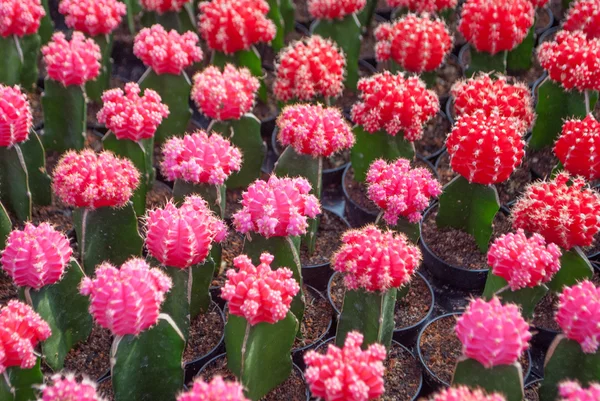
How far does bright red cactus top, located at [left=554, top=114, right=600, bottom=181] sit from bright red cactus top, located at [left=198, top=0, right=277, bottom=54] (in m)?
1.36

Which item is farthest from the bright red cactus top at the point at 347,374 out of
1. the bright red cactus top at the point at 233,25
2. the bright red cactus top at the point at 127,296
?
the bright red cactus top at the point at 233,25

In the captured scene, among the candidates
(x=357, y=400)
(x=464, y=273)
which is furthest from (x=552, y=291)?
(x=357, y=400)

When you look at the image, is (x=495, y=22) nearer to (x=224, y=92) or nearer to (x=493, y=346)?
(x=224, y=92)

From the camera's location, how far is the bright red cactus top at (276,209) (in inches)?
82.0

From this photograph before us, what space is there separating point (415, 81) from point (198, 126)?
121 centimetres

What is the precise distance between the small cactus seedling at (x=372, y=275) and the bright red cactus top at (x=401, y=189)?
26cm

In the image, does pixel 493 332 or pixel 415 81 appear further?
pixel 415 81

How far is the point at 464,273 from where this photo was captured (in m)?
2.69

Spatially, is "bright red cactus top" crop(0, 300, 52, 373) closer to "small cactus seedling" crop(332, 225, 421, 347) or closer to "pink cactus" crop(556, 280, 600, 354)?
"small cactus seedling" crop(332, 225, 421, 347)

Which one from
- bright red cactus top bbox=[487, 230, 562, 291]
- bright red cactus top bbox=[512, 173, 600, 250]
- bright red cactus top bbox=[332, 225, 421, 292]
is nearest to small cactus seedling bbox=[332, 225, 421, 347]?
bright red cactus top bbox=[332, 225, 421, 292]

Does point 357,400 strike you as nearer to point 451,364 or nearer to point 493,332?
point 493,332

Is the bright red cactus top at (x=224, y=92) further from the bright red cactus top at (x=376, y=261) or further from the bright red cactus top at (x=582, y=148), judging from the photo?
the bright red cactus top at (x=582, y=148)

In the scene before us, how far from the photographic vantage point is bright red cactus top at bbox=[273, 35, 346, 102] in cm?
280

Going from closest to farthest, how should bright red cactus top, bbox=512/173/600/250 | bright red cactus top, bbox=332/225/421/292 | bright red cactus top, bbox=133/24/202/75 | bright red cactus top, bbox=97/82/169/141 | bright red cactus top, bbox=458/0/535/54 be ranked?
bright red cactus top, bbox=332/225/421/292 < bright red cactus top, bbox=512/173/600/250 < bright red cactus top, bbox=97/82/169/141 < bright red cactus top, bbox=133/24/202/75 < bright red cactus top, bbox=458/0/535/54
